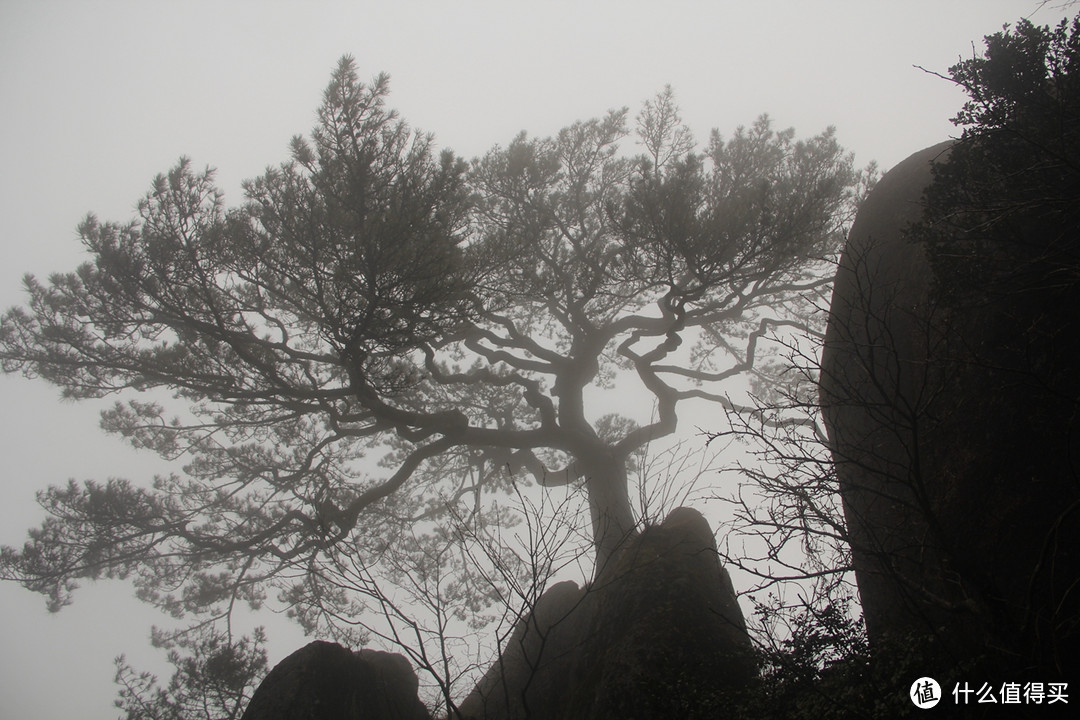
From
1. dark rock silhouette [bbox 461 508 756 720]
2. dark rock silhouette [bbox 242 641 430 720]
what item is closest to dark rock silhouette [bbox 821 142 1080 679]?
dark rock silhouette [bbox 461 508 756 720]

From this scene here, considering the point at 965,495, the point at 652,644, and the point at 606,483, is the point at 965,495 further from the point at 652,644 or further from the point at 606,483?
the point at 606,483

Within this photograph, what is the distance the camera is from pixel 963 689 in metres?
2.80

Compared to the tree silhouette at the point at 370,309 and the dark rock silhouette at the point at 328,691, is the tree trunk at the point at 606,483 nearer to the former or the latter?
the tree silhouette at the point at 370,309

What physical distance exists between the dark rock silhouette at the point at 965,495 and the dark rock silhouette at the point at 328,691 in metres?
4.56

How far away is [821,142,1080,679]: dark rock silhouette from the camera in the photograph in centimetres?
273

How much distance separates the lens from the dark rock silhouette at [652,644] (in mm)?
4113

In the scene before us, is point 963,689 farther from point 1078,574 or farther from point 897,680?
point 1078,574

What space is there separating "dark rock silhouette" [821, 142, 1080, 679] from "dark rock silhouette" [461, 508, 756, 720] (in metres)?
1.05

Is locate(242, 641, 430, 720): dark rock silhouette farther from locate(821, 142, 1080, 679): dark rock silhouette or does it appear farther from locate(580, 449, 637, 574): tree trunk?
locate(821, 142, 1080, 679): dark rock silhouette

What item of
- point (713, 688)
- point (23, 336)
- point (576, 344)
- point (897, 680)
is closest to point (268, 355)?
point (23, 336)

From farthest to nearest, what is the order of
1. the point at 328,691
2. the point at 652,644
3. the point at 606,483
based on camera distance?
the point at 606,483 → the point at 328,691 → the point at 652,644

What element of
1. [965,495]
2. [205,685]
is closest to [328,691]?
[205,685]

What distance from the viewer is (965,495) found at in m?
3.51

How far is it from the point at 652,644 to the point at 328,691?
310cm
